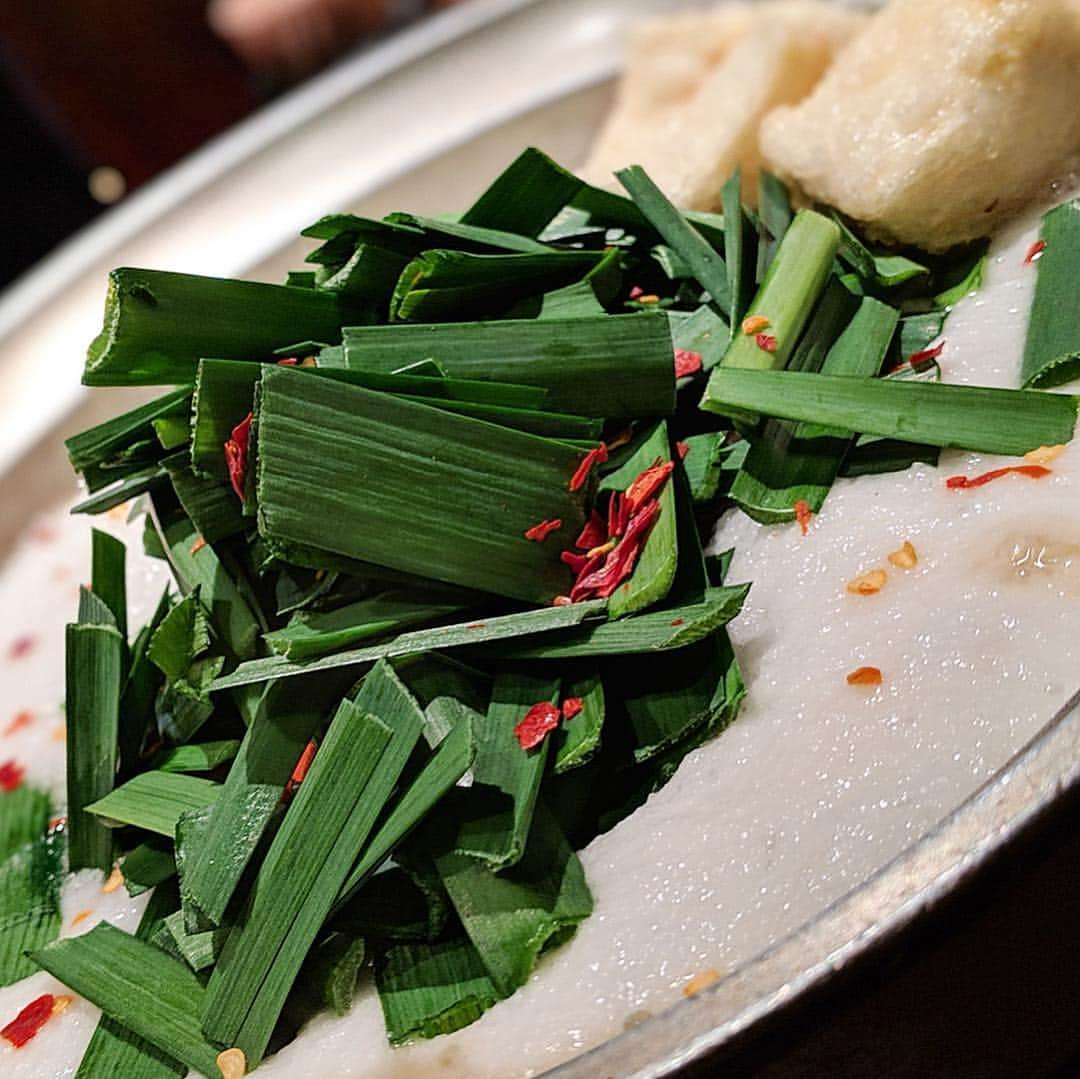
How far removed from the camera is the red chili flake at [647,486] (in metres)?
1.00

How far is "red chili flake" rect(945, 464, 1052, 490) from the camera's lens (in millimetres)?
927

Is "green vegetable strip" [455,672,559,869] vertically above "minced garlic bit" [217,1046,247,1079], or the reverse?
"green vegetable strip" [455,672,559,869]

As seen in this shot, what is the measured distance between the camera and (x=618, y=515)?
1012mm

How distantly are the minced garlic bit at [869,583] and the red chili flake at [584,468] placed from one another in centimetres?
26

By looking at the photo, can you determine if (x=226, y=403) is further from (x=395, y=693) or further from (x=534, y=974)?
(x=534, y=974)

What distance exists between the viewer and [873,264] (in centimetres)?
117

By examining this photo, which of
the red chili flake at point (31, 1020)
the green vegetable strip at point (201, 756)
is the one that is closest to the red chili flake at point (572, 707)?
the green vegetable strip at point (201, 756)

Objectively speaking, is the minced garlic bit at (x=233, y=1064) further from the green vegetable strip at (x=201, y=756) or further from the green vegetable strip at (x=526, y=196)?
the green vegetable strip at (x=526, y=196)

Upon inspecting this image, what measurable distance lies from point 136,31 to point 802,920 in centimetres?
529

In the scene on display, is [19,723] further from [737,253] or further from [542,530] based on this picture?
[737,253]

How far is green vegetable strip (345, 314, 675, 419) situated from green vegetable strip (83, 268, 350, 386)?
100 mm

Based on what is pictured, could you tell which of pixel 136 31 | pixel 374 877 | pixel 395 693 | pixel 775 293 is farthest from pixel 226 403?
pixel 136 31

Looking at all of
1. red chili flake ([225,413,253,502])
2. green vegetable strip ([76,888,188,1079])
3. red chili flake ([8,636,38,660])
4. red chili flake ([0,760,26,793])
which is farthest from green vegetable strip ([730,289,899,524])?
red chili flake ([8,636,38,660])

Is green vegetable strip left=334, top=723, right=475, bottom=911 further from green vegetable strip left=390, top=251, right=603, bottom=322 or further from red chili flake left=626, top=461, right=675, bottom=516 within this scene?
green vegetable strip left=390, top=251, right=603, bottom=322
